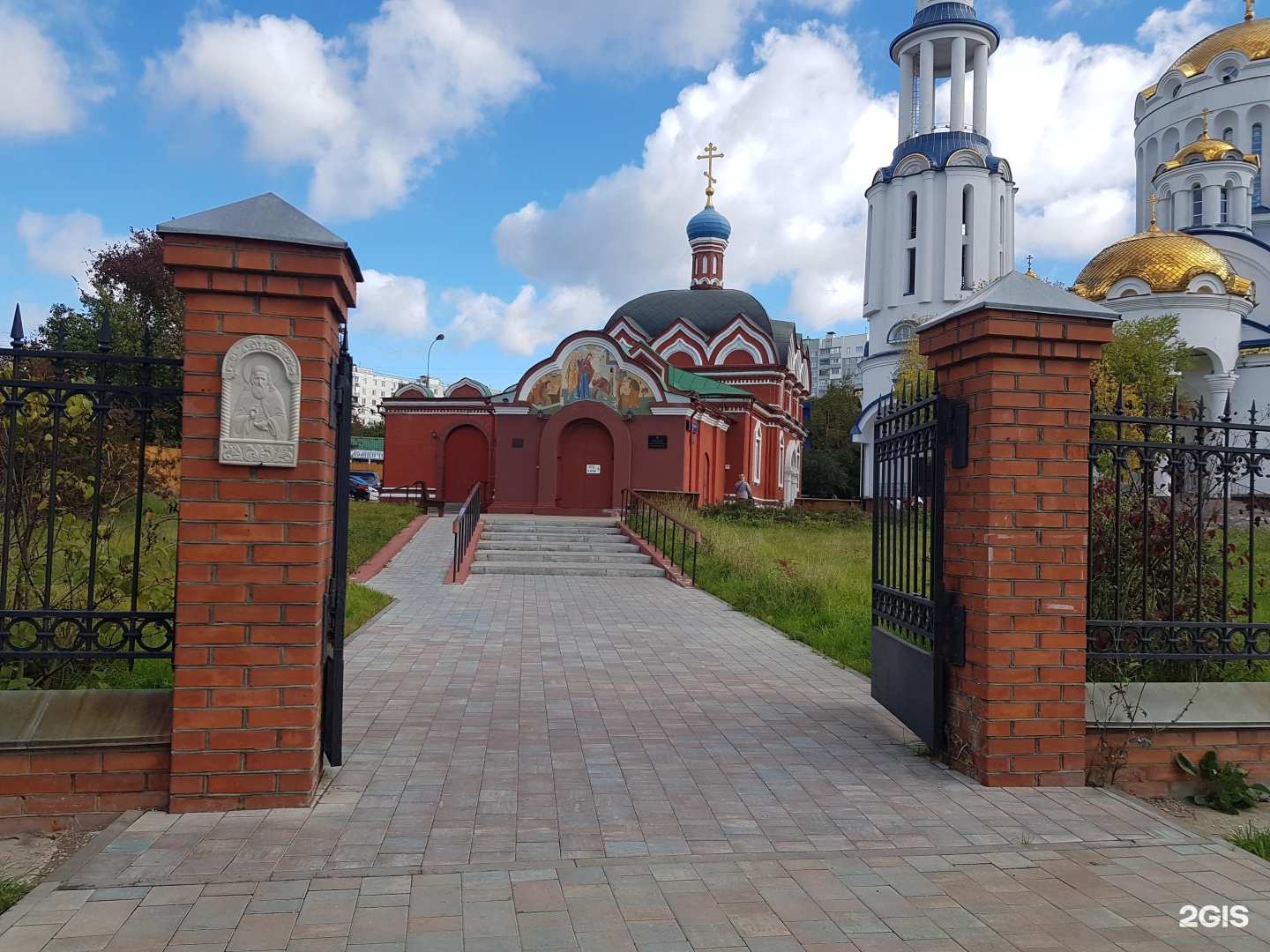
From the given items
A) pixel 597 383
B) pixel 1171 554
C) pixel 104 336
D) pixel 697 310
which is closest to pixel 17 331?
pixel 104 336

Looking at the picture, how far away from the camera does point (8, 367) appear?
480cm

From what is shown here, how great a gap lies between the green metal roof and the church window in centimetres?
3027

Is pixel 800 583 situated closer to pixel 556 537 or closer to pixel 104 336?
pixel 556 537

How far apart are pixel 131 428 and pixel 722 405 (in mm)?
25764

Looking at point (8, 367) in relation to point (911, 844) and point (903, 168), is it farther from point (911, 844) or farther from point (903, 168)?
point (903, 168)

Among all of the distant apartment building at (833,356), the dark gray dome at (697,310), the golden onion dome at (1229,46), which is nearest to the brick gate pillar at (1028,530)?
the dark gray dome at (697,310)

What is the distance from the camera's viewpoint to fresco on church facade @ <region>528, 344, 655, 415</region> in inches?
950

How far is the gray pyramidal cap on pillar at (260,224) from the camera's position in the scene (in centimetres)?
381

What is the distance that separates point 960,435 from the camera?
454 cm

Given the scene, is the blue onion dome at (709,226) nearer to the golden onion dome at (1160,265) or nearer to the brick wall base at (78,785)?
the golden onion dome at (1160,265)

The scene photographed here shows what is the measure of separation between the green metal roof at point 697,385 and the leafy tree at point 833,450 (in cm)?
1931

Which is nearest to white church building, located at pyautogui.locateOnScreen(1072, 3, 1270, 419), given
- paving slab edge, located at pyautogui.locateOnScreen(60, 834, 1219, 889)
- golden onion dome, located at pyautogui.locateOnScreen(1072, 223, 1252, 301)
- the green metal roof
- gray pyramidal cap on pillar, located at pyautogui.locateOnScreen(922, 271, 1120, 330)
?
golden onion dome, located at pyautogui.locateOnScreen(1072, 223, 1252, 301)

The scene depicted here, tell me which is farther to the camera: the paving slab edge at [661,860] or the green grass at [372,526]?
the green grass at [372,526]

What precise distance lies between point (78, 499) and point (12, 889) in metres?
2.23
